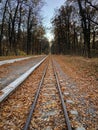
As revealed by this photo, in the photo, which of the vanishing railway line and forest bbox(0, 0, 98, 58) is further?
forest bbox(0, 0, 98, 58)

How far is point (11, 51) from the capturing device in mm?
36312

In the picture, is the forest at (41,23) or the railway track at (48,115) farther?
the forest at (41,23)

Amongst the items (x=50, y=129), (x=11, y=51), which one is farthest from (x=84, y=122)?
(x=11, y=51)

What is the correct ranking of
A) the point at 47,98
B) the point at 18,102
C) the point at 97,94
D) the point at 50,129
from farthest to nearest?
the point at 97,94, the point at 47,98, the point at 18,102, the point at 50,129

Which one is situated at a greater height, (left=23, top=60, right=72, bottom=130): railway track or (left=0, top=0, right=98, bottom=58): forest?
(left=0, top=0, right=98, bottom=58): forest

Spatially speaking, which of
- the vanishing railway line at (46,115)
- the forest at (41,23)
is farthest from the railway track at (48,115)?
the forest at (41,23)

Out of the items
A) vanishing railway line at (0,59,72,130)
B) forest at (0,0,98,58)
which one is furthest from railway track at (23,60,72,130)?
forest at (0,0,98,58)

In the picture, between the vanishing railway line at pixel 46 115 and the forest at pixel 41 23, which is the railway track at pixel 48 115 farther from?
the forest at pixel 41 23

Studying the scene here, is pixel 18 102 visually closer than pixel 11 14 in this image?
Yes

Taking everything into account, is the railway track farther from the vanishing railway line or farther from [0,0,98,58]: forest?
[0,0,98,58]: forest

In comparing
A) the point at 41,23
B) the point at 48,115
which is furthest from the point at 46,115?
the point at 41,23

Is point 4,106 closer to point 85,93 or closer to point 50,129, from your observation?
point 50,129

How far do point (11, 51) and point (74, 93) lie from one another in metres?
28.9

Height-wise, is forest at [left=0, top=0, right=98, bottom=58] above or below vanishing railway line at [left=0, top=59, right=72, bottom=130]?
above
